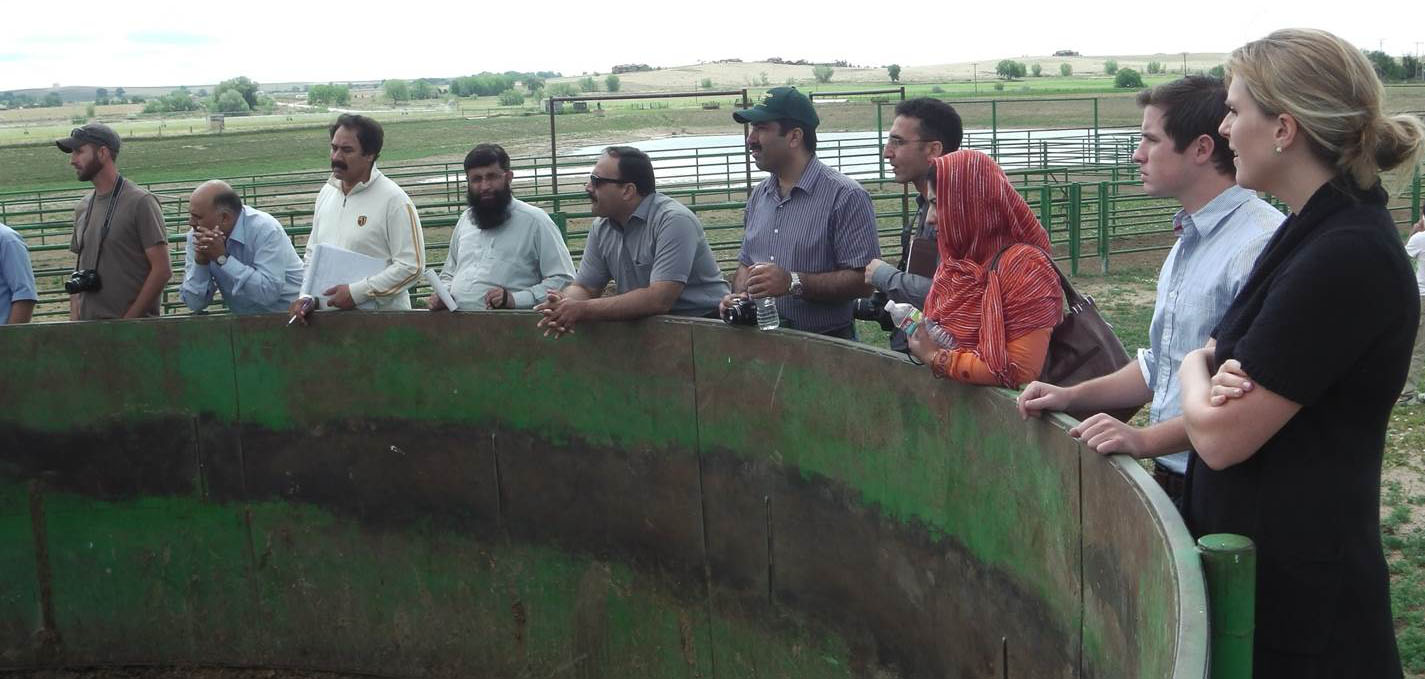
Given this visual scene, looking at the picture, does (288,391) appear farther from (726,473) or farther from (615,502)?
(726,473)

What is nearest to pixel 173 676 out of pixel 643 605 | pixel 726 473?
pixel 643 605

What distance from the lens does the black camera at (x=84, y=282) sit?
23.2ft

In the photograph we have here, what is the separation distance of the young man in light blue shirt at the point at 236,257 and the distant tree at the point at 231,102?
13290 cm

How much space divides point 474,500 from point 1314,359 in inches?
168

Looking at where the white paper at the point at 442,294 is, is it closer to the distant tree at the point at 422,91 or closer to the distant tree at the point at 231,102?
the distant tree at the point at 231,102

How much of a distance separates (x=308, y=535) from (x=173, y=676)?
3.03ft

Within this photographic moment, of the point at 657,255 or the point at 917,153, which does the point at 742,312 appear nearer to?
the point at 657,255

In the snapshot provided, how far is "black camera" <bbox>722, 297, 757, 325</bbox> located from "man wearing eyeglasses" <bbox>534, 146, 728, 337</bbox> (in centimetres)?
50

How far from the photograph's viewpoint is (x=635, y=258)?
6.05 metres

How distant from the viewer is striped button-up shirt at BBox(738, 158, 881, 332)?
5.75m

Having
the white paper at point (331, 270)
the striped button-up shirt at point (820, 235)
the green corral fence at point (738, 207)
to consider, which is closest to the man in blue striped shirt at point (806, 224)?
the striped button-up shirt at point (820, 235)

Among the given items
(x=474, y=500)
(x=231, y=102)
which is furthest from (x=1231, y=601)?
(x=231, y=102)

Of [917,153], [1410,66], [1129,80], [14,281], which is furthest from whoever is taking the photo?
[1129,80]

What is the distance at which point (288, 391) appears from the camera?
632 centimetres
